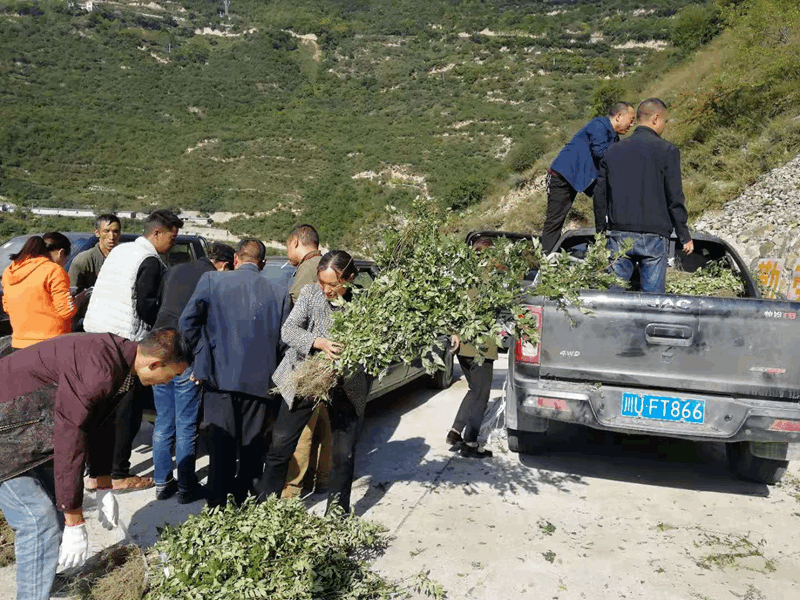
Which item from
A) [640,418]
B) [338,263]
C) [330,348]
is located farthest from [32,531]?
[640,418]

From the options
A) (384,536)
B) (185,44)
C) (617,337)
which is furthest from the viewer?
(185,44)

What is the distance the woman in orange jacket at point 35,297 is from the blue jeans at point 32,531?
6.41 feet

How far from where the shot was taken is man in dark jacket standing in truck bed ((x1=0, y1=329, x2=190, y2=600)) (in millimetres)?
2744

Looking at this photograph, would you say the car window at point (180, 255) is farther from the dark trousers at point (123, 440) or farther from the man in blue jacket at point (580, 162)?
the man in blue jacket at point (580, 162)

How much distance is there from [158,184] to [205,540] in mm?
53188

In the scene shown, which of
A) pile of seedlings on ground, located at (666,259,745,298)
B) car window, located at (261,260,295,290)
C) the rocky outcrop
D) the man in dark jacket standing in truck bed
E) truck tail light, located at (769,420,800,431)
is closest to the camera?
the man in dark jacket standing in truck bed

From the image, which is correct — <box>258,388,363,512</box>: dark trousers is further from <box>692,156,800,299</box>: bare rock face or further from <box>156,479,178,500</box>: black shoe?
<box>692,156,800,299</box>: bare rock face

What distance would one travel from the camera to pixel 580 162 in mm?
6043

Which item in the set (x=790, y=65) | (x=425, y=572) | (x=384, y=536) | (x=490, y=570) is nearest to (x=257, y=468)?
(x=384, y=536)

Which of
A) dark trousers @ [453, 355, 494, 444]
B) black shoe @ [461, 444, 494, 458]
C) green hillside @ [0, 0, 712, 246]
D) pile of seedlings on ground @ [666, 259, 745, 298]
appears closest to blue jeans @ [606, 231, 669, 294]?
pile of seedlings on ground @ [666, 259, 745, 298]

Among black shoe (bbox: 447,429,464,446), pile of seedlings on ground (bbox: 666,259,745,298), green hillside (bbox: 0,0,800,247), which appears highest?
green hillside (bbox: 0,0,800,247)

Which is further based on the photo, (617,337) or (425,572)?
(617,337)

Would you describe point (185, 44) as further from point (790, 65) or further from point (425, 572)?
point (425, 572)

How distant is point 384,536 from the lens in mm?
4125
